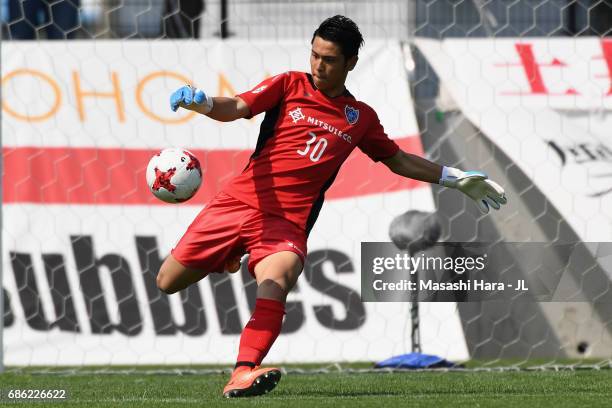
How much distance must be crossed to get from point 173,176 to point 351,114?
82 cm

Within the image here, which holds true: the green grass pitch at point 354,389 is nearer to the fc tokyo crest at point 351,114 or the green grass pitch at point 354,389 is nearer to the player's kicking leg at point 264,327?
the player's kicking leg at point 264,327

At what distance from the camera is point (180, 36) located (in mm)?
7906

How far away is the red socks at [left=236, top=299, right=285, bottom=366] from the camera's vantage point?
15.0 feet

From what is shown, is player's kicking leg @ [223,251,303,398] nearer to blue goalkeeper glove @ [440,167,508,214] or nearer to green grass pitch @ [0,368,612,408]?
green grass pitch @ [0,368,612,408]

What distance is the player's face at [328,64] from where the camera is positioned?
4812 mm

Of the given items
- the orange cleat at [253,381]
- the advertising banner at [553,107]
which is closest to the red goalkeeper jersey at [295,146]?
the orange cleat at [253,381]

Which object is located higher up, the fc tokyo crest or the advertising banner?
the fc tokyo crest

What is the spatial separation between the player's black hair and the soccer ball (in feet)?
2.65

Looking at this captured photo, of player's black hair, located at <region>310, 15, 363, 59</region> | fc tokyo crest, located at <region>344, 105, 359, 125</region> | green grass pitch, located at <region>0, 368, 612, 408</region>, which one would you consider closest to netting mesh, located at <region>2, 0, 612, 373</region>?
green grass pitch, located at <region>0, 368, 612, 408</region>

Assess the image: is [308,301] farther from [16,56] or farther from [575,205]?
[16,56]

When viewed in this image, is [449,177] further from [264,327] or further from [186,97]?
[186,97]

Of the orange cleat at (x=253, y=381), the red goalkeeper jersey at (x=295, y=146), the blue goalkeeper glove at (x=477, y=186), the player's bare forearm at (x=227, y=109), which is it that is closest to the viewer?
the orange cleat at (x=253, y=381)

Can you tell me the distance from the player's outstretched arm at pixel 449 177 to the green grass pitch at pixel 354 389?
86 centimetres

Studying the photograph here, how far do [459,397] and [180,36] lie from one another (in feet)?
13.3
